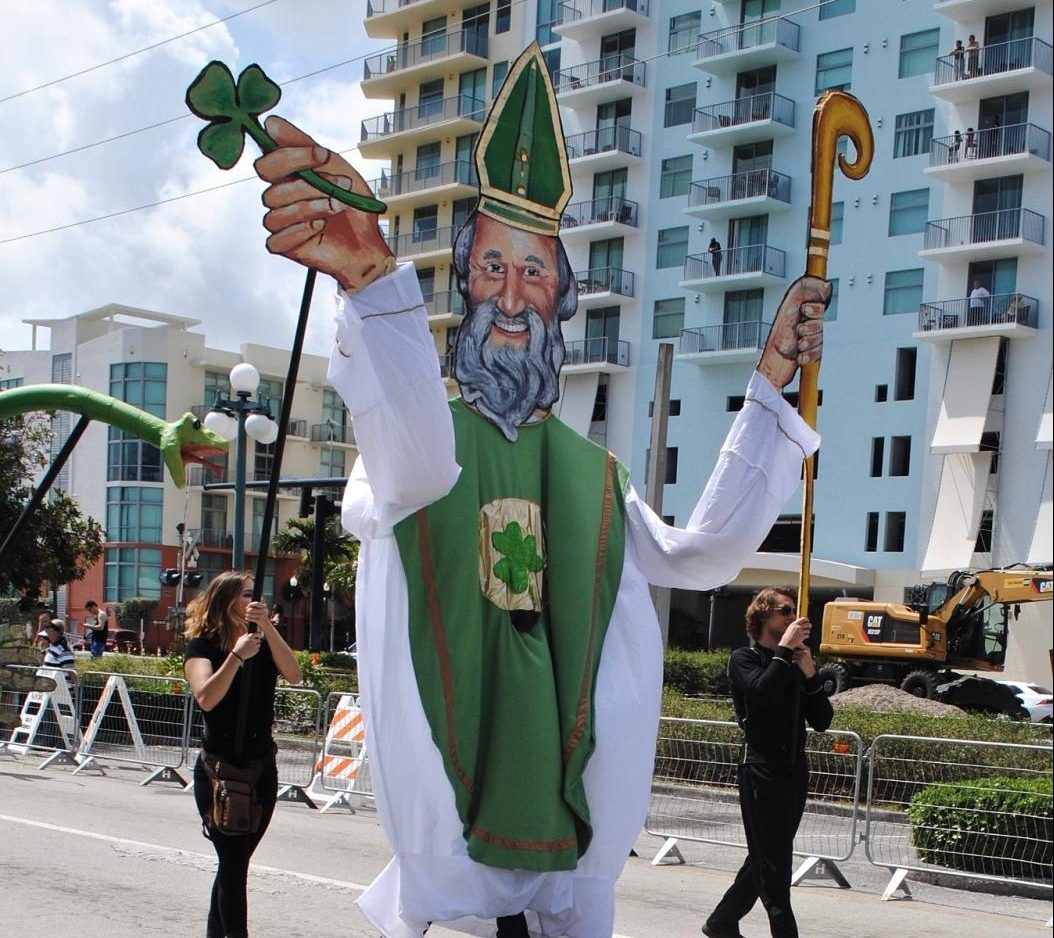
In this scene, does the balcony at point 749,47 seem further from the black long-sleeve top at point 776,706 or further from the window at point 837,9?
the black long-sleeve top at point 776,706

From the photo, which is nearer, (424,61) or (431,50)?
(424,61)

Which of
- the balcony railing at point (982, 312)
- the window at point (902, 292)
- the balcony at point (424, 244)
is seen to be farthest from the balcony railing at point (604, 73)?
the balcony railing at point (982, 312)

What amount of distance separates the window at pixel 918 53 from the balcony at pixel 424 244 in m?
14.4

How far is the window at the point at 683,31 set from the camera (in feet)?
140

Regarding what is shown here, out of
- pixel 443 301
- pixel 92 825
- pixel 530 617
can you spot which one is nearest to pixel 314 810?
pixel 92 825

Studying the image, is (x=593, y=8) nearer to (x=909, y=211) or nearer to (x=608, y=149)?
(x=608, y=149)

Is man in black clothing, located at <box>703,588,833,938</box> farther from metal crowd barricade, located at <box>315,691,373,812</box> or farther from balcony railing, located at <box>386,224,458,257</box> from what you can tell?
balcony railing, located at <box>386,224,458,257</box>

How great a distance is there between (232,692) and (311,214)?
8.11 ft

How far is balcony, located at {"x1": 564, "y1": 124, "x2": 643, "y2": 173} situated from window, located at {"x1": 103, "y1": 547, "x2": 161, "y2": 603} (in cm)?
2574

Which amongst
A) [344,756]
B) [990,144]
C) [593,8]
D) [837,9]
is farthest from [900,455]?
[344,756]

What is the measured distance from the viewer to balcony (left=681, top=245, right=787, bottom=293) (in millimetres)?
39938

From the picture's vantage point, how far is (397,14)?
48.1m

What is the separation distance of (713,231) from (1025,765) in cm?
3063

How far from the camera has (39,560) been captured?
22750 millimetres
